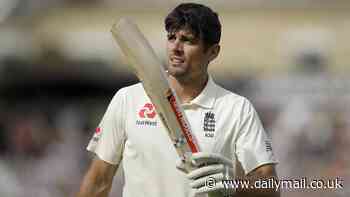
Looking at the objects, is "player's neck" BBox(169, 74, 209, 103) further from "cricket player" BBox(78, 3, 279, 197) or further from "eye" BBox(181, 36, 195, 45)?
"eye" BBox(181, 36, 195, 45)

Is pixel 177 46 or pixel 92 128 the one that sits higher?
pixel 177 46

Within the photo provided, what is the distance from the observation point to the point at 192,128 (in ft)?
15.4

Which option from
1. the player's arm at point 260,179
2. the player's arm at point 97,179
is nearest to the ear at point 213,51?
the player's arm at point 260,179

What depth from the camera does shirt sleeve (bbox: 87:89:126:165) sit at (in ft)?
15.8

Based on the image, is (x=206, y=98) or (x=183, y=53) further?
(x=206, y=98)

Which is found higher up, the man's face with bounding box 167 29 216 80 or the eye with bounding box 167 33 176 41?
the eye with bounding box 167 33 176 41

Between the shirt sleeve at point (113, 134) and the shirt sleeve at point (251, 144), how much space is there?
0.53 metres

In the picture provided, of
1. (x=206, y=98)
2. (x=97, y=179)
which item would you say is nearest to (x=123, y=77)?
(x=97, y=179)

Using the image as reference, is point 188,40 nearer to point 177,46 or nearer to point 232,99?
point 177,46

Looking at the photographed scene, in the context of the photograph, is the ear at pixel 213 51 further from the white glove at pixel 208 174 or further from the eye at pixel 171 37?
the white glove at pixel 208 174

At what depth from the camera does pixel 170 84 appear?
4488 millimetres

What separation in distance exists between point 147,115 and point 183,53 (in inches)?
13.4

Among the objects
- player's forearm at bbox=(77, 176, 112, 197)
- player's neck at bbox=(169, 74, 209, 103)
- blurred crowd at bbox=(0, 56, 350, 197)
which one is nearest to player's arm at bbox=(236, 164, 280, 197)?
player's neck at bbox=(169, 74, 209, 103)

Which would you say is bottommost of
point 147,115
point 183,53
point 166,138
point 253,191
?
point 253,191
